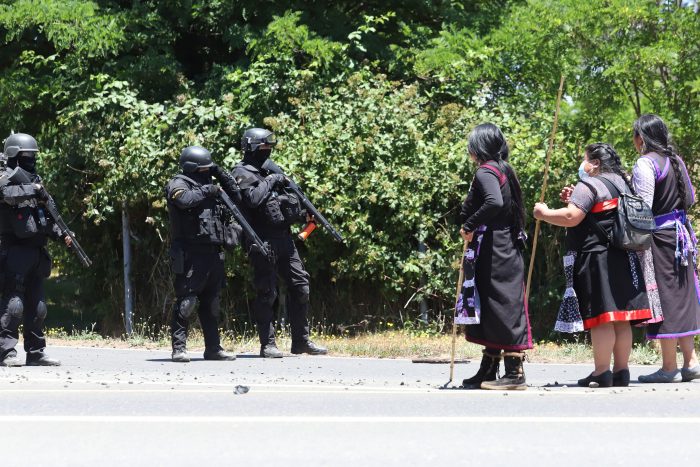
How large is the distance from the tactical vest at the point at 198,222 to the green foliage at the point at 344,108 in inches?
112

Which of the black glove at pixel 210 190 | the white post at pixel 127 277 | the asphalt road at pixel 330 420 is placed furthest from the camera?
the white post at pixel 127 277

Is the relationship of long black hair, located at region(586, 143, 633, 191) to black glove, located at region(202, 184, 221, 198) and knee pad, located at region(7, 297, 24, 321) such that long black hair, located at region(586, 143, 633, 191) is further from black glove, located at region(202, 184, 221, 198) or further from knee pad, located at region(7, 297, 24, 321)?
knee pad, located at region(7, 297, 24, 321)

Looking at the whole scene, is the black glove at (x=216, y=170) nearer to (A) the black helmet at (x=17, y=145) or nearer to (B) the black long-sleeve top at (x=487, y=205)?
(A) the black helmet at (x=17, y=145)

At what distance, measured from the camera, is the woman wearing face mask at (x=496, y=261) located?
8102 millimetres

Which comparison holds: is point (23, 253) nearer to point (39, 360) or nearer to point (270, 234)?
point (39, 360)

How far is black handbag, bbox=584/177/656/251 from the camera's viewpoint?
27.0 feet

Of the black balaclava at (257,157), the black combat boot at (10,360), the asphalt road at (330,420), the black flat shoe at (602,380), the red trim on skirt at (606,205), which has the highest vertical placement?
the black balaclava at (257,157)

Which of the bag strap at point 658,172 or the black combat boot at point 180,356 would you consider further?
the black combat boot at point 180,356

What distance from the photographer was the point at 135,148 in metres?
14.3

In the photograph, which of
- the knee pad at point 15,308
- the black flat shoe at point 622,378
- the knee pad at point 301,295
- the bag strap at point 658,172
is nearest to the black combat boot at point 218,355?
the knee pad at point 301,295

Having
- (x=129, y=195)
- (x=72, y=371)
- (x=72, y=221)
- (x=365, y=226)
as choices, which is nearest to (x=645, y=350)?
(x=365, y=226)

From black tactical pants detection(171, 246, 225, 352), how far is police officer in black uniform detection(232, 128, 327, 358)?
1.43ft

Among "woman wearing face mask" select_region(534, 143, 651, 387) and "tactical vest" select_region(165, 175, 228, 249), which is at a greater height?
"tactical vest" select_region(165, 175, 228, 249)

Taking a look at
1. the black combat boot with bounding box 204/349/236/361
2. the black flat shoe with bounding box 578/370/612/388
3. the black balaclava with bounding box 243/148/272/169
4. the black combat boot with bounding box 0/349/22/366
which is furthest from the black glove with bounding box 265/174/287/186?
the black flat shoe with bounding box 578/370/612/388
